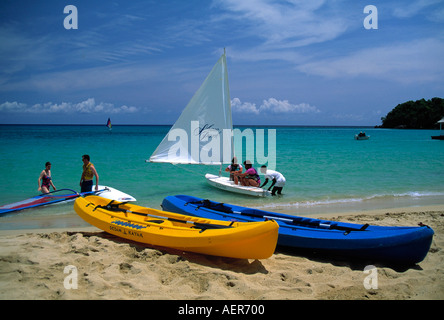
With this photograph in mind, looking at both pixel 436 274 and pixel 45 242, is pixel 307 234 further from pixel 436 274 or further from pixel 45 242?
pixel 45 242

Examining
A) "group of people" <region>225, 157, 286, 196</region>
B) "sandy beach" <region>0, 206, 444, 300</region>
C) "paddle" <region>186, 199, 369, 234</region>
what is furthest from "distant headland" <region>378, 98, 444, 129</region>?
"sandy beach" <region>0, 206, 444, 300</region>

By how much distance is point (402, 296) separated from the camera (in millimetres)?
4105

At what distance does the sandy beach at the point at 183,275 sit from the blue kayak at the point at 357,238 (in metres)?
0.21

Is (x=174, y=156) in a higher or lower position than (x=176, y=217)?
higher

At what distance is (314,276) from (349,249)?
3.08ft

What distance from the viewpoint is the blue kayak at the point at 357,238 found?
4969 millimetres

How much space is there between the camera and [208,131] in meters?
11.6

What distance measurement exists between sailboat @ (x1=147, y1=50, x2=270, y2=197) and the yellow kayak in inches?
197

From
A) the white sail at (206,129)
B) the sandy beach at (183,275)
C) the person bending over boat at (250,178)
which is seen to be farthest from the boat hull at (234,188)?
the sandy beach at (183,275)

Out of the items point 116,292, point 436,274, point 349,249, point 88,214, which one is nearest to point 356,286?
point 349,249

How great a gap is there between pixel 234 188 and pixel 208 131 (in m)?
2.29

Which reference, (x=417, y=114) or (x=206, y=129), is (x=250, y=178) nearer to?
(x=206, y=129)

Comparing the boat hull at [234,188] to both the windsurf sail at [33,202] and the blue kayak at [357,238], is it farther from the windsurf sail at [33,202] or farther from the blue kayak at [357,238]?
the windsurf sail at [33,202]

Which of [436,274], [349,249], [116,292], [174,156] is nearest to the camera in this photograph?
[116,292]
